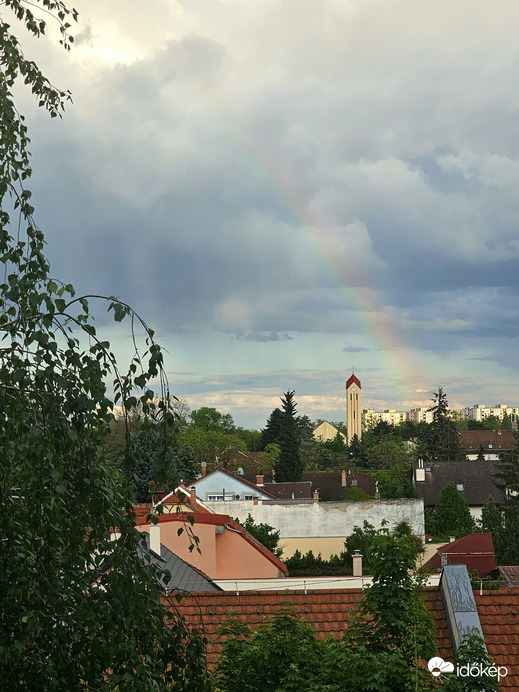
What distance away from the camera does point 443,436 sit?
96500mm

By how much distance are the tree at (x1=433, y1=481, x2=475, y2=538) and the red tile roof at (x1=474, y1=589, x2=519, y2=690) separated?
138 feet

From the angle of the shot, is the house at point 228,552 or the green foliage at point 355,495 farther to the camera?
the green foliage at point 355,495

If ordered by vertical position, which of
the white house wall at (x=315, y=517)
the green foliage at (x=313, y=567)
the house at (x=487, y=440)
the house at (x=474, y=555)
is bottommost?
the green foliage at (x=313, y=567)

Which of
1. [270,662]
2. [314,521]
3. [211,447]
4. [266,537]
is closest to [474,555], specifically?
[266,537]

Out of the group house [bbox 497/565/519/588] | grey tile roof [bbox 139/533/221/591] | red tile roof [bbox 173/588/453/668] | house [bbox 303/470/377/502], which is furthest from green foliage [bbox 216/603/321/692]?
house [bbox 303/470/377/502]

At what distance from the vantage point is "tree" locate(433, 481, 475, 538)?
52562mm

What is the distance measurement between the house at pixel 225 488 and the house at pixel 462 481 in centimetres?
2041

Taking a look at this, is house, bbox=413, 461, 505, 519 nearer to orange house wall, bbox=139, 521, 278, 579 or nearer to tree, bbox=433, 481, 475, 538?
tree, bbox=433, 481, 475, 538

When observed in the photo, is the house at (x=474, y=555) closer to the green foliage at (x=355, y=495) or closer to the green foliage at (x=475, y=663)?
the green foliage at (x=355, y=495)

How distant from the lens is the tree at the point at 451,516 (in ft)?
172

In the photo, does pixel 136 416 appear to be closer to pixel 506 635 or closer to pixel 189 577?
pixel 506 635

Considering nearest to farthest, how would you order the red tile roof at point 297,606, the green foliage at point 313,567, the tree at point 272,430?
the red tile roof at point 297,606
the green foliage at point 313,567
the tree at point 272,430

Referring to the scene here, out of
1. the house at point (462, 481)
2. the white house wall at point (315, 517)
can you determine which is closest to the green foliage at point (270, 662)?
the white house wall at point (315, 517)

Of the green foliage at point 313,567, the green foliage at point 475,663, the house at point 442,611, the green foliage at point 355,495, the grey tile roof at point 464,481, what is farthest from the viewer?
the grey tile roof at point 464,481
